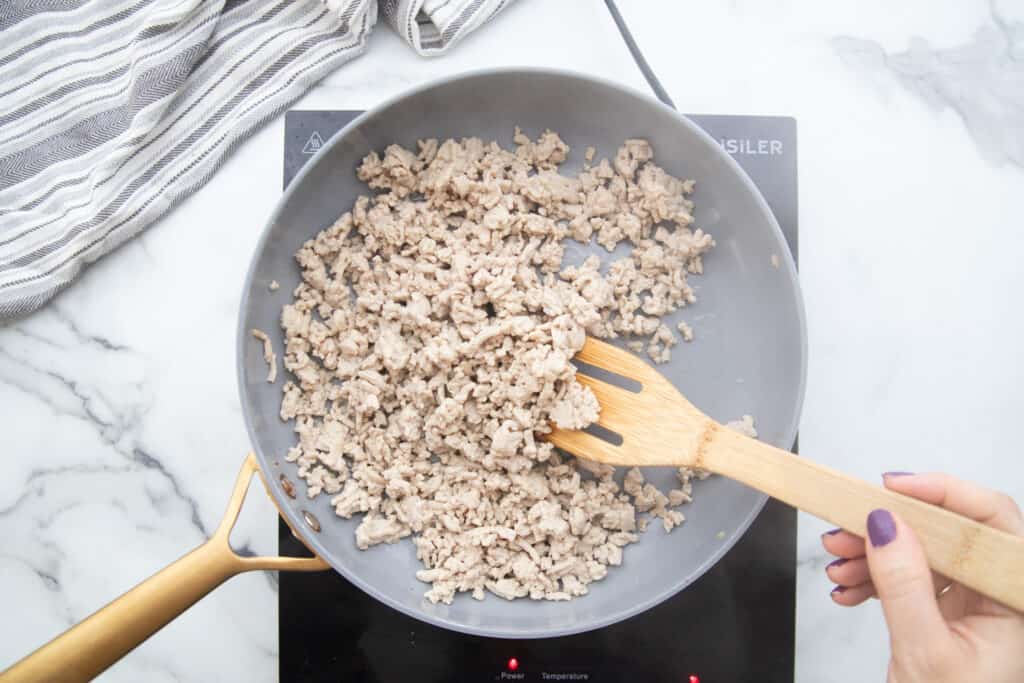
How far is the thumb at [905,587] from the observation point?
751 millimetres

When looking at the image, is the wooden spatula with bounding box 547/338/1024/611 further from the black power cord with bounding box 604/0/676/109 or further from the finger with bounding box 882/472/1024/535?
the black power cord with bounding box 604/0/676/109

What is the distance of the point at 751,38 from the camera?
3.99 feet

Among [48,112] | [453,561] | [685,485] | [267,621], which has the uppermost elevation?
[48,112]

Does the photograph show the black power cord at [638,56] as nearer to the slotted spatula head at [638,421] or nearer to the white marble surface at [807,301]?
the white marble surface at [807,301]

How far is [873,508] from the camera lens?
83 centimetres

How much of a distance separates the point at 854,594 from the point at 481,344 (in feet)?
1.86

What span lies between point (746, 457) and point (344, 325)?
545 millimetres

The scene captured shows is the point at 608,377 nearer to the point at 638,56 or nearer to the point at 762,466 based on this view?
the point at 762,466

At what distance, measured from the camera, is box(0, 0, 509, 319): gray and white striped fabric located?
1.16 metres

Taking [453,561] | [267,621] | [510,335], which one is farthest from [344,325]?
[267,621]

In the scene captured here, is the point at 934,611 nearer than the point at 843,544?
Yes

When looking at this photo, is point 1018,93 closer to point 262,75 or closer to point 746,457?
point 746,457

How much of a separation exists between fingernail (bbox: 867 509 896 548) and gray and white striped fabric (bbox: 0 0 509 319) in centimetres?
87

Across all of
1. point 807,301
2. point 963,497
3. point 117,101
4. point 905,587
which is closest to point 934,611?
point 905,587
